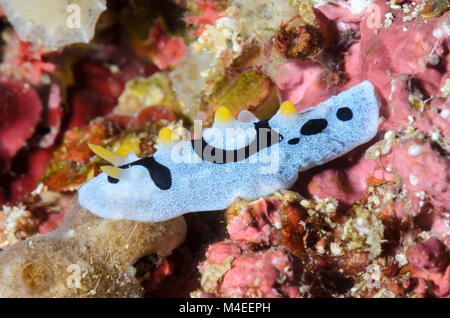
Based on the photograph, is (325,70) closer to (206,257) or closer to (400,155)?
(400,155)

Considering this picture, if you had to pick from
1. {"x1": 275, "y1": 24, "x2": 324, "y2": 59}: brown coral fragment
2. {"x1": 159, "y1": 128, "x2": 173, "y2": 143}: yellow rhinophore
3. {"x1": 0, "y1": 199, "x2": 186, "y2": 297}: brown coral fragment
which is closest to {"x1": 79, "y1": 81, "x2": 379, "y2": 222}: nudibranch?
{"x1": 159, "y1": 128, "x2": 173, "y2": 143}: yellow rhinophore

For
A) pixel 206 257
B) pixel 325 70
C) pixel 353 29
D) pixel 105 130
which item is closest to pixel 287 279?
pixel 206 257

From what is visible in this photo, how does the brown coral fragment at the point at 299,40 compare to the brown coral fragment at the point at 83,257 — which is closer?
the brown coral fragment at the point at 83,257

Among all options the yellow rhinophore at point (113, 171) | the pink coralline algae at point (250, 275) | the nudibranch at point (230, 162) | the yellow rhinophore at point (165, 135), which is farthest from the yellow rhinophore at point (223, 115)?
the pink coralline algae at point (250, 275)

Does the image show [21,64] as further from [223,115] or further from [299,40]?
[299,40]

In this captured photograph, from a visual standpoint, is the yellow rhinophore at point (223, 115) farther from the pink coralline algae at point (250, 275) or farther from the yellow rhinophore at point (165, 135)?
the pink coralline algae at point (250, 275)

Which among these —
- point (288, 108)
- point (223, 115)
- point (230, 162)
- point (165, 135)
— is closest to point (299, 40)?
point (288, 108)

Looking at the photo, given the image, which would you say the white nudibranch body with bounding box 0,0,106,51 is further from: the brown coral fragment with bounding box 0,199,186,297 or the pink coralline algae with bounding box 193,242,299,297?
the pink coralline algae with bounding box 193,242,299,297
